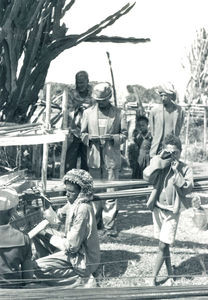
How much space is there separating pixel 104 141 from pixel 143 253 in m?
1.68

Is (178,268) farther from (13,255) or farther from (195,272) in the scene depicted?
(13,255)

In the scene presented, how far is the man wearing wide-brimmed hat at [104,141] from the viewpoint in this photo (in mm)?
7215

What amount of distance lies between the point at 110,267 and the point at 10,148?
328 cm

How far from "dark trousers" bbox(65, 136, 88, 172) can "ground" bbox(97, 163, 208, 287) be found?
107cm

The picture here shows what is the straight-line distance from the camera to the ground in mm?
5504

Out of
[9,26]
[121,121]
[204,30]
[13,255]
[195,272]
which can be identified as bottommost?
[195,272]

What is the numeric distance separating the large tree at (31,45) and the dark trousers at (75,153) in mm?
923

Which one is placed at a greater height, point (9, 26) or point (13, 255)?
point (9, 26)

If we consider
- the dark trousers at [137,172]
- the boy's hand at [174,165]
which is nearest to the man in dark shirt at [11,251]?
the boy's hand at [174,165]

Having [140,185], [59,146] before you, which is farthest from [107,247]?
[59,146]

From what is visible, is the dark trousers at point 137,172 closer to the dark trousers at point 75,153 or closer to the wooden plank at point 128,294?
the dark trousers at point 75,153

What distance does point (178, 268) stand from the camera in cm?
591

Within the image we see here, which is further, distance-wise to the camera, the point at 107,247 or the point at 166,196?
the point at 107,247

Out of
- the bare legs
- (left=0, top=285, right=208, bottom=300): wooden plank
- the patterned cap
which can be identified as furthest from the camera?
(left=0, top=285, right=208, bottom=300): wooden plank
